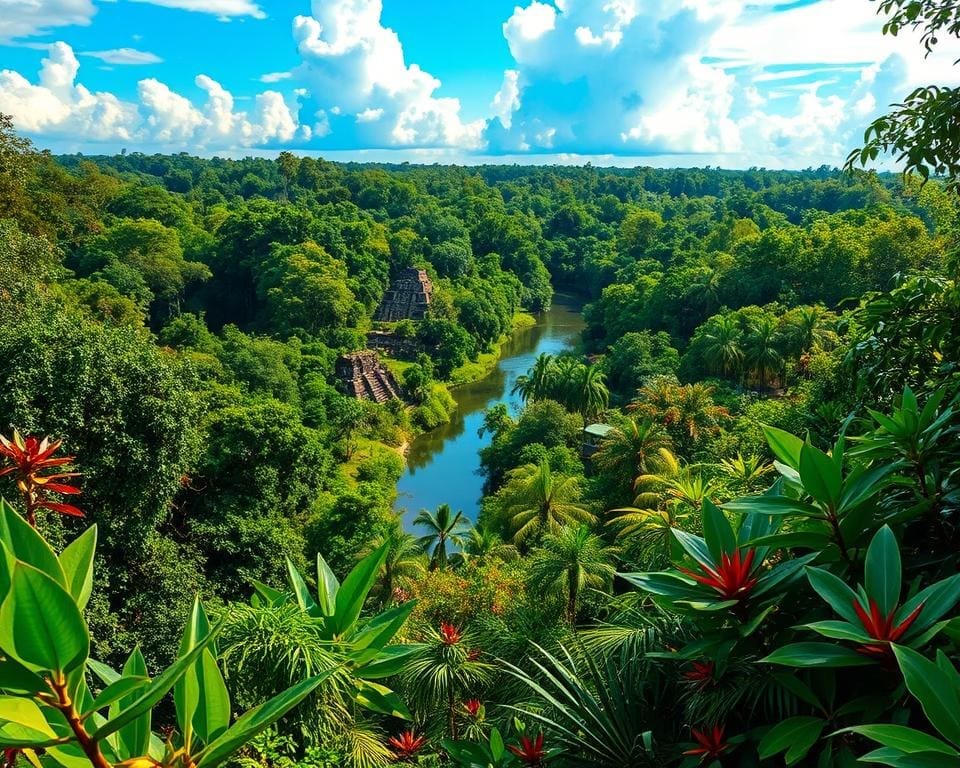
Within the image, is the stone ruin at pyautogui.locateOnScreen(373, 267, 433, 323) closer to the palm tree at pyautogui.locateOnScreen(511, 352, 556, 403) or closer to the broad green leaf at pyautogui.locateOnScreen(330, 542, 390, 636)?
the palm tree at pyautogui.locateOnScreen(511, 352, 556, 403)

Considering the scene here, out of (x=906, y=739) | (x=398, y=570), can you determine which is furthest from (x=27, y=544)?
(x=398, y=570)

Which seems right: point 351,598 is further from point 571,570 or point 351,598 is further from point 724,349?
point 724,349

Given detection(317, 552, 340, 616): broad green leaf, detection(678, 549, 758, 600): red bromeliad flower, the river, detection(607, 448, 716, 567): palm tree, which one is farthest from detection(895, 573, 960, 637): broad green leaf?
the river

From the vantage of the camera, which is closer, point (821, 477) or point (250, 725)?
point (250, 725)

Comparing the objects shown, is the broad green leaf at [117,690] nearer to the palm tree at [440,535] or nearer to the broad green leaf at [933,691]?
the broad green leaf at [933,691]

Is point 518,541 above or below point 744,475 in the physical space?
below

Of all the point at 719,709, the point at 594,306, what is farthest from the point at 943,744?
the point at 594,306
